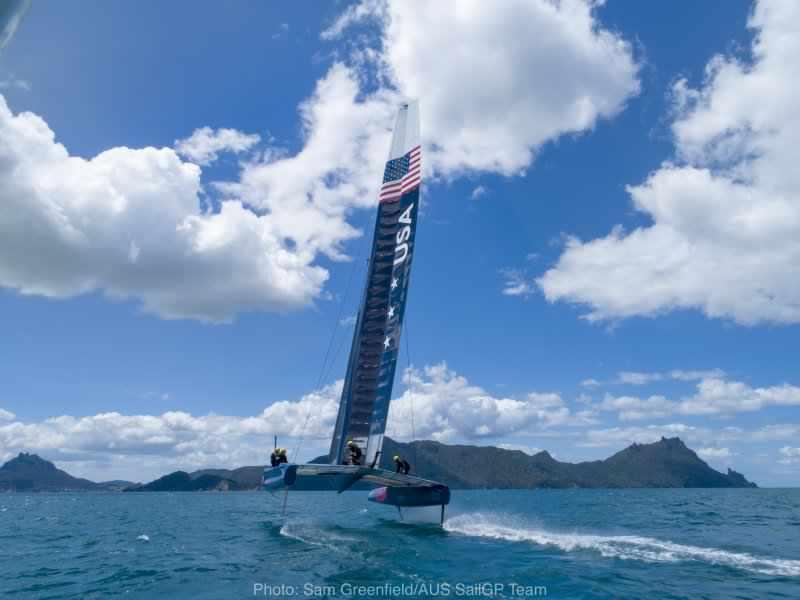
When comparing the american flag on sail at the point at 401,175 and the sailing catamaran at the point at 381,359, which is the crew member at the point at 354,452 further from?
the american flag on sail at the point at 401,175

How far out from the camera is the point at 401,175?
89.8 feet

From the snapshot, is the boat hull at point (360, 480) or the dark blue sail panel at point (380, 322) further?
the dark blue sail panel at point (380, 322)

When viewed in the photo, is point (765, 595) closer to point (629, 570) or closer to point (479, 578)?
Answer: point (629, 570)

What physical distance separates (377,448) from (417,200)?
38.3 ft

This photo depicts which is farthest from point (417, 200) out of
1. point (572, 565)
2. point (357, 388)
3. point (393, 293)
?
point (572, 565)

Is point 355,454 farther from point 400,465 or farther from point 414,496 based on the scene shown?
point 414,496

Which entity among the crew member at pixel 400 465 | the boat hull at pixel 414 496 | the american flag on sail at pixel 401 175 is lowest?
the boat hull at pixel 414 496

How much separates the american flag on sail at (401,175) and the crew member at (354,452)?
11572 mm

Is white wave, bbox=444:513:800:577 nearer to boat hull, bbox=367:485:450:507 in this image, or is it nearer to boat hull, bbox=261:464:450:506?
boat hull, bbox=367:485:450:507

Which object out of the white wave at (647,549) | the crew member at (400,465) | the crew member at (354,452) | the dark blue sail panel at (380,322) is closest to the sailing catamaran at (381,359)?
the dark blue sail panel at (380,322)

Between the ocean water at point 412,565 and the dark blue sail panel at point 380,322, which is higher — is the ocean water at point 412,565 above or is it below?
below

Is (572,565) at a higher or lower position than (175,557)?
higher

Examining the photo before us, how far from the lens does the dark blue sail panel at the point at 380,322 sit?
955 inches

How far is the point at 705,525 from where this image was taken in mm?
30734
